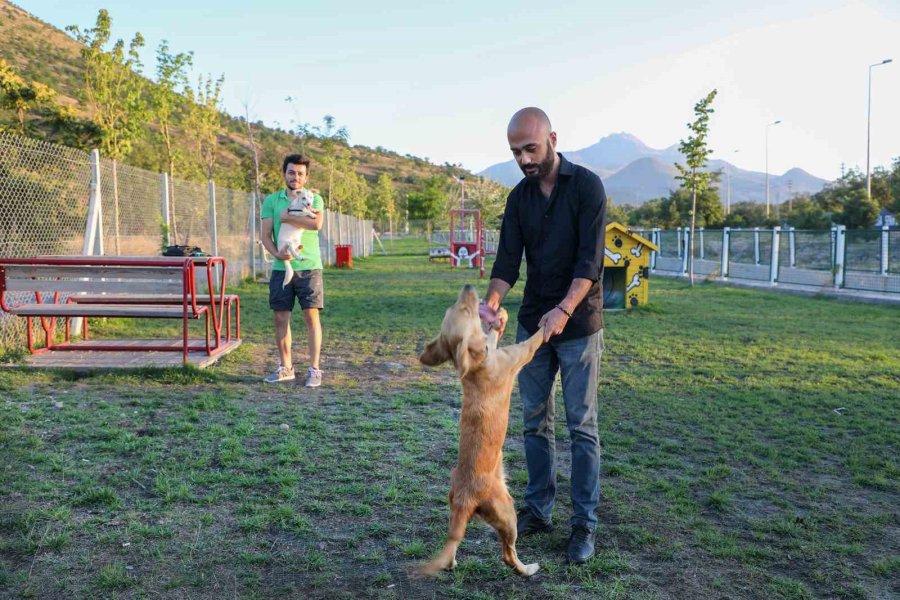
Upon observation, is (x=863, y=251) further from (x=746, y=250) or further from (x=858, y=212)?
(x=858, y=212)

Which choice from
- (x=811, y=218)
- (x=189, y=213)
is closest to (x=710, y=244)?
(x=811, y=218)

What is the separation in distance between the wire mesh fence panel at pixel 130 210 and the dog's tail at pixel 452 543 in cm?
916

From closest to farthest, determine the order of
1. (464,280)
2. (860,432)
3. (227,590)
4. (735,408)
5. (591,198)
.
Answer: (227,590) → (591,198) → (860,432) → (735,408) → (464,280)

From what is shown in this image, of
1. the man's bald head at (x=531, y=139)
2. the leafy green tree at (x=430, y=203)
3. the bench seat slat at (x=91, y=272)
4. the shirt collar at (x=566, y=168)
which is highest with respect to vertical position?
the leafy green tree at (x=430, y=203)

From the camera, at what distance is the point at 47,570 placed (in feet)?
10.0

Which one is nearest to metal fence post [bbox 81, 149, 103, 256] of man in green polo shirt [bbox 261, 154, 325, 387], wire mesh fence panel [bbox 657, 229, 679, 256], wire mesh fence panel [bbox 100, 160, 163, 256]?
wire mesh fence panel [bbox 100, 160, 163, 256]

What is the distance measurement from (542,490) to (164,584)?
6.46ft

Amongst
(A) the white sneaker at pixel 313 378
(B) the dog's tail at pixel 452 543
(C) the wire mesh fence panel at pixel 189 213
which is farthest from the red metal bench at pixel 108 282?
(C) the wire mesh fence panel at pixel 189 213

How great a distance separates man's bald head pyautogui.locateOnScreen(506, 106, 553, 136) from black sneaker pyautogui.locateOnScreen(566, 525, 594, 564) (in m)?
2.07

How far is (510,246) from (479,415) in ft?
3.44

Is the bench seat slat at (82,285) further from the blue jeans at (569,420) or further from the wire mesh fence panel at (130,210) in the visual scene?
the blue jeans at (569,420)

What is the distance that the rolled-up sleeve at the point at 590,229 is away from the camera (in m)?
3.30

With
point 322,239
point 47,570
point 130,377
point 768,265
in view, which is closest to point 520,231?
point 47,570

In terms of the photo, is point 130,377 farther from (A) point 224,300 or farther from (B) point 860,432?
(B) point 860,432
